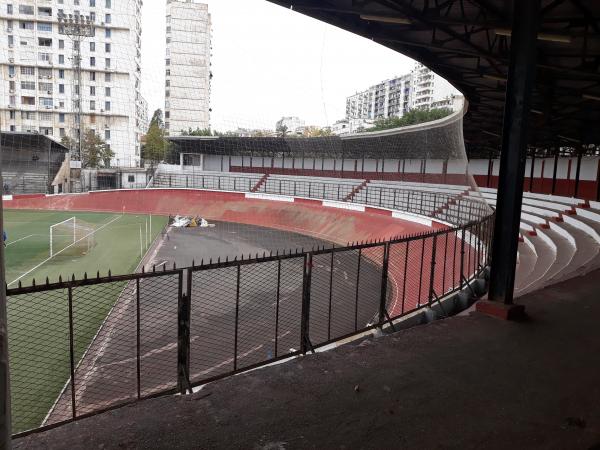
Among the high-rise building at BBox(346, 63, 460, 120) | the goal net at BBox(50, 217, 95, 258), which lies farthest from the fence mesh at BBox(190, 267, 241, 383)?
the high-rise building at BBox(346, 63, 460, 120)

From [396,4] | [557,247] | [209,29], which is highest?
[209,29]

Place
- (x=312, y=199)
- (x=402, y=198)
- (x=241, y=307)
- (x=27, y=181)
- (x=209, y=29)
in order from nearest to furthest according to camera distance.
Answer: (x=241, y=307)
(x=402, y=198)
(x=312, y=199)
(x=27, y=181)
(x=209, y=29)

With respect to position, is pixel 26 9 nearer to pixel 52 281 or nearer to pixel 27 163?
pixel 27 163

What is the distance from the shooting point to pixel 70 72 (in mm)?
59062

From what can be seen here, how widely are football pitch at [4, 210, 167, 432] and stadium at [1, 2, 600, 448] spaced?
0.08 m

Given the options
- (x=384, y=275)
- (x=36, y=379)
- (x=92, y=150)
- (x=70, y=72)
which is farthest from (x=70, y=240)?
(x=70, y=72)

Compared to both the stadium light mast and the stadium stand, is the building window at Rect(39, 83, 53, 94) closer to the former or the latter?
the stadium stand

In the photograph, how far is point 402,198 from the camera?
1344 inches

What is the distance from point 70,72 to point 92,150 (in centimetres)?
1037

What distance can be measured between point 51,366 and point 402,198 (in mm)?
28002

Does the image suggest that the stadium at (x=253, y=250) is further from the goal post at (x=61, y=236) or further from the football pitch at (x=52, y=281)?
the goal post at (x=61, y=236)

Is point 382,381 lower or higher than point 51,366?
higher

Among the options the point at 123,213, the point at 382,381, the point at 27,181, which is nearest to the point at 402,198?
the point at 123,213

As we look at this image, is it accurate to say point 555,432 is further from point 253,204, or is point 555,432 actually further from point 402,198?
point 253,204
